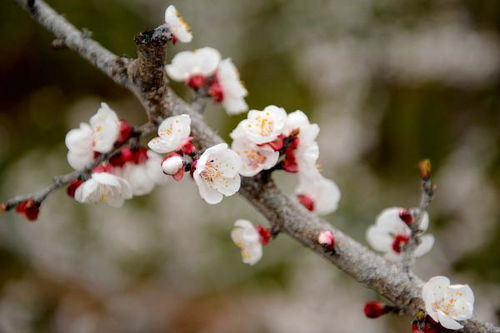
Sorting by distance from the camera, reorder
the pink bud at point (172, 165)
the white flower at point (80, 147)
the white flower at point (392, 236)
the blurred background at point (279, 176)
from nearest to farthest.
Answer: the pink bud at point (172, 165) < the white flower at point (80, 147) < the white flower at point (392, 236) < the blurred background at point (279, 176)

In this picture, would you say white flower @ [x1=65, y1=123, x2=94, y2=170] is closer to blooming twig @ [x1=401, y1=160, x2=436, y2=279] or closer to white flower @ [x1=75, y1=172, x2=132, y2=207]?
white flower @ [x1=75, y1=172, x2=132, y2=207]

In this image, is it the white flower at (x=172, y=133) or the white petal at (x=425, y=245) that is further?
the white petal at (x=425, y=245)


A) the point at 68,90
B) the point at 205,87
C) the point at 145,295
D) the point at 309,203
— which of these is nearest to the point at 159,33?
the point at 205,87

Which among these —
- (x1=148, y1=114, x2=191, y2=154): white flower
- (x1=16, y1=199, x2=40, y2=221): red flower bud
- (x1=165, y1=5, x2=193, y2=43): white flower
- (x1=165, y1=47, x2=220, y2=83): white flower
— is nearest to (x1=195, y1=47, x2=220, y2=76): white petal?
(x1=165, y1=47, x2=220, y2=83): white flower

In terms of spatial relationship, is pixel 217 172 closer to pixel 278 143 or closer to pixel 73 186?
pixel 278 143

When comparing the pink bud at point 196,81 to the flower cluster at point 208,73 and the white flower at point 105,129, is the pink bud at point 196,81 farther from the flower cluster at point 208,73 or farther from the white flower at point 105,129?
the white flower at point 105,129

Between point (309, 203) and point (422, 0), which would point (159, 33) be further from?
point (422, 0)

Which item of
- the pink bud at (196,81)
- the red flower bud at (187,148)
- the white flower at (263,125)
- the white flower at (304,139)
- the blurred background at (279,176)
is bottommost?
the red flower bud at (187,148)

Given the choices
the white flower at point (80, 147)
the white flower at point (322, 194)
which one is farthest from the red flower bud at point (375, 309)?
the white flower at point (80, 147)
